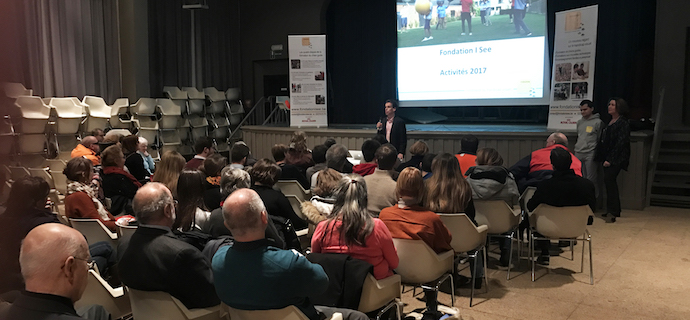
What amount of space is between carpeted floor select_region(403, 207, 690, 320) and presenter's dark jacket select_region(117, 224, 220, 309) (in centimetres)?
165

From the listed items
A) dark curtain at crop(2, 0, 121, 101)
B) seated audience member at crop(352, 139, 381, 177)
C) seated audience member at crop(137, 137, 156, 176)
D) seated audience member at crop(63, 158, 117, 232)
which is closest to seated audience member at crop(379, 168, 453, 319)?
seated audience member at crop(352, 139, 381, 177)

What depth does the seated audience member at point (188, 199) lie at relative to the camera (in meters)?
2.85

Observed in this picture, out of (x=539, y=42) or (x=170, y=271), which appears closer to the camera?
(x=170, y=271)

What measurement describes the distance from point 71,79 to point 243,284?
862 cm

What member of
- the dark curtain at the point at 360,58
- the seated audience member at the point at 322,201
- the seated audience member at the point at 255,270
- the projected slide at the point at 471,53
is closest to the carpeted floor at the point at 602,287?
the seated audience member at the point at 322,201

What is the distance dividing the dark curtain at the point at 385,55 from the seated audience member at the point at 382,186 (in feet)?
22.6

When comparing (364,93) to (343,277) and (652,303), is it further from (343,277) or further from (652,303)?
(343,277)

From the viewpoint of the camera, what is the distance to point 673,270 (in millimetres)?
4340

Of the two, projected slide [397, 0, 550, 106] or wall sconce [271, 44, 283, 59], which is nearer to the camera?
projected slide [397, 0, 550, 106]

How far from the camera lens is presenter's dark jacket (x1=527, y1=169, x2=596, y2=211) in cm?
391

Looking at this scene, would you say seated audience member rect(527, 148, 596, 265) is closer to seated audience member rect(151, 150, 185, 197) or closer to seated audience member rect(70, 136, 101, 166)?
seated audience member rect(151, 150, 185, 197)

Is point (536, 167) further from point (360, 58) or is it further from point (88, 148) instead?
point (360, 58)

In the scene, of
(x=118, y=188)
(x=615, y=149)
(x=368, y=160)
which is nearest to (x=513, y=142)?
(x=615, y=149)

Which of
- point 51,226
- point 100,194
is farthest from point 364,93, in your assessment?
point 51,226
